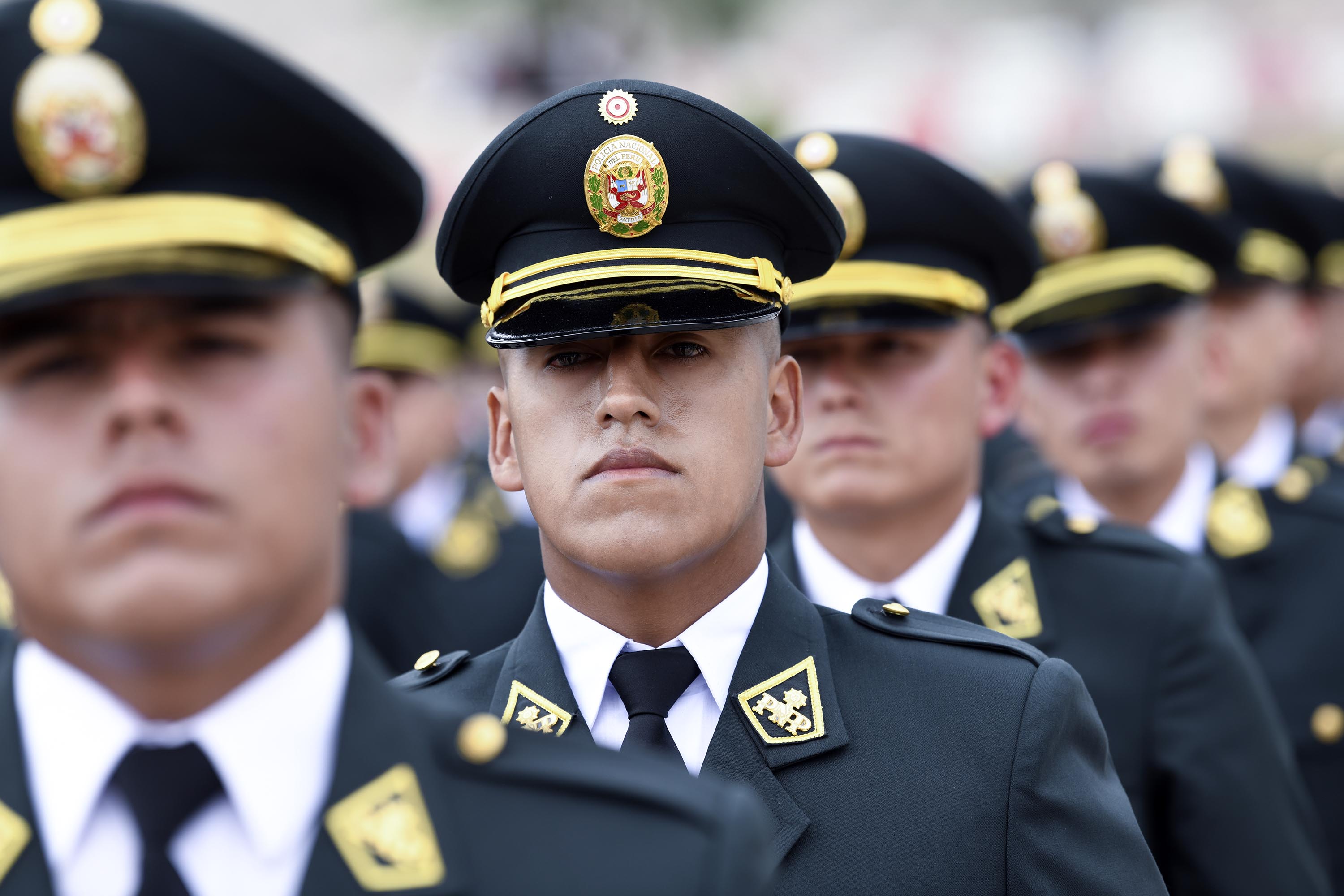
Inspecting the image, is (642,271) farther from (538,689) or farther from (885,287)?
(885,287)

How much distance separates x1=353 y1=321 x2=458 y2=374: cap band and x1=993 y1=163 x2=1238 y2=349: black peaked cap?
4556mm

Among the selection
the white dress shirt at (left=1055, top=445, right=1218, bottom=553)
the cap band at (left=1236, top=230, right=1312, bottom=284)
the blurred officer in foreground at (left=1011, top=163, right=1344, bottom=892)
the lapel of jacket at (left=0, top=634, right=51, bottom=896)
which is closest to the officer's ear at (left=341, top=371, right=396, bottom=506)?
the lapel of jacket at (left=0, top=634, right=51, bottom=896)

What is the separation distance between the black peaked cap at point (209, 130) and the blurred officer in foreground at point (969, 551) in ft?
6.35

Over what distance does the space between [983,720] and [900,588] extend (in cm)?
118

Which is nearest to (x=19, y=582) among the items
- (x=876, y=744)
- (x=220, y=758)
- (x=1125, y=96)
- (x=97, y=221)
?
(x=220, y=758)

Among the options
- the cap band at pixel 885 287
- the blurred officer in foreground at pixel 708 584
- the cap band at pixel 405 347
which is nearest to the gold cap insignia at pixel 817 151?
the cap band at pixel 885 287

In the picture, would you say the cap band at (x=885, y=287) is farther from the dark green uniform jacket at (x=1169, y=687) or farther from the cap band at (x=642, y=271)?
the cap band at (x=642, y=271)

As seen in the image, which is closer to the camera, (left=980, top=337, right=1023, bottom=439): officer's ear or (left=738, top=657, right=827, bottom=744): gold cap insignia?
(left=738, top=657, right=827, bottom=744): gold cap insignia

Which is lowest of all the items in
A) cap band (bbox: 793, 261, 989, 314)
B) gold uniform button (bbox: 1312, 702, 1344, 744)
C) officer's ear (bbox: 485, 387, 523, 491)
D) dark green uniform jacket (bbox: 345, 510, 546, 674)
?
dark green uniform jacket (bbox: 345, 510, 546, 674)

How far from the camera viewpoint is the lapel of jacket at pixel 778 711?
2.63 m

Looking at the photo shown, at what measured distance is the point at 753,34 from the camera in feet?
118

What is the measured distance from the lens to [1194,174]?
6.79 meters

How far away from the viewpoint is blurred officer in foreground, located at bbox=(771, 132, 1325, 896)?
12.0ft

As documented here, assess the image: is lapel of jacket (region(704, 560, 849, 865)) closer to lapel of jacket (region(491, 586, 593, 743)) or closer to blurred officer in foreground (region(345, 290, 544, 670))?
lapel of jacket (region(491, 586, 593, 743))
